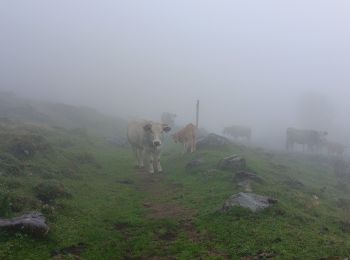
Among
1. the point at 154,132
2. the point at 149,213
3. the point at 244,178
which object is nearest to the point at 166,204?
the point at 149,213

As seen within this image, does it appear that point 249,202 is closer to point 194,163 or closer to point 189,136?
point 194,163

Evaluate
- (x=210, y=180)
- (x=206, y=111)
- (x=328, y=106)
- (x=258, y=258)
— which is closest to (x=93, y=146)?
(x=210, y=180)

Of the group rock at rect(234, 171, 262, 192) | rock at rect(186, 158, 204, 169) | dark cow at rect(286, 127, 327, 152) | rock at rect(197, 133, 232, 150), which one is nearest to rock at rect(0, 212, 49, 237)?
rock at rect(234, 171, 262, 192)

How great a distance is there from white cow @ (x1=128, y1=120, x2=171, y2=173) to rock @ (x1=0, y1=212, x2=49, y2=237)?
15675 millimetres

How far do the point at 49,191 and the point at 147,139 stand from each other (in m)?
12.2

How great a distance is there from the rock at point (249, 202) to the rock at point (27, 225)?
7.61m

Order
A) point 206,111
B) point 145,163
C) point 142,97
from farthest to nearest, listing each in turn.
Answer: point 142,97
point 206,111
point 145,163

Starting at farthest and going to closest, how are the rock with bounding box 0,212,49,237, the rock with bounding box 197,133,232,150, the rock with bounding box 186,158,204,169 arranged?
the rock with bounding box 197,133,232,150 → the rock with bounding box 186,158,204,169 → the rock with bounding box 0,212,49,237

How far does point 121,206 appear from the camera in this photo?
856 inches

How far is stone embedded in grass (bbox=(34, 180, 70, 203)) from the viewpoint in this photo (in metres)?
20.3

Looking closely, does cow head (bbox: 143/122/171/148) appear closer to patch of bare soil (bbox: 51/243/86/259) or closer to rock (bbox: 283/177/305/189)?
rock (bbox: 283/177/305/189)

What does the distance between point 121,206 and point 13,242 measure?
800 centimetres

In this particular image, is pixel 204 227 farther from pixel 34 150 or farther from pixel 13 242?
pixel 34 150

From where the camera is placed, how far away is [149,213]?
2070cm
